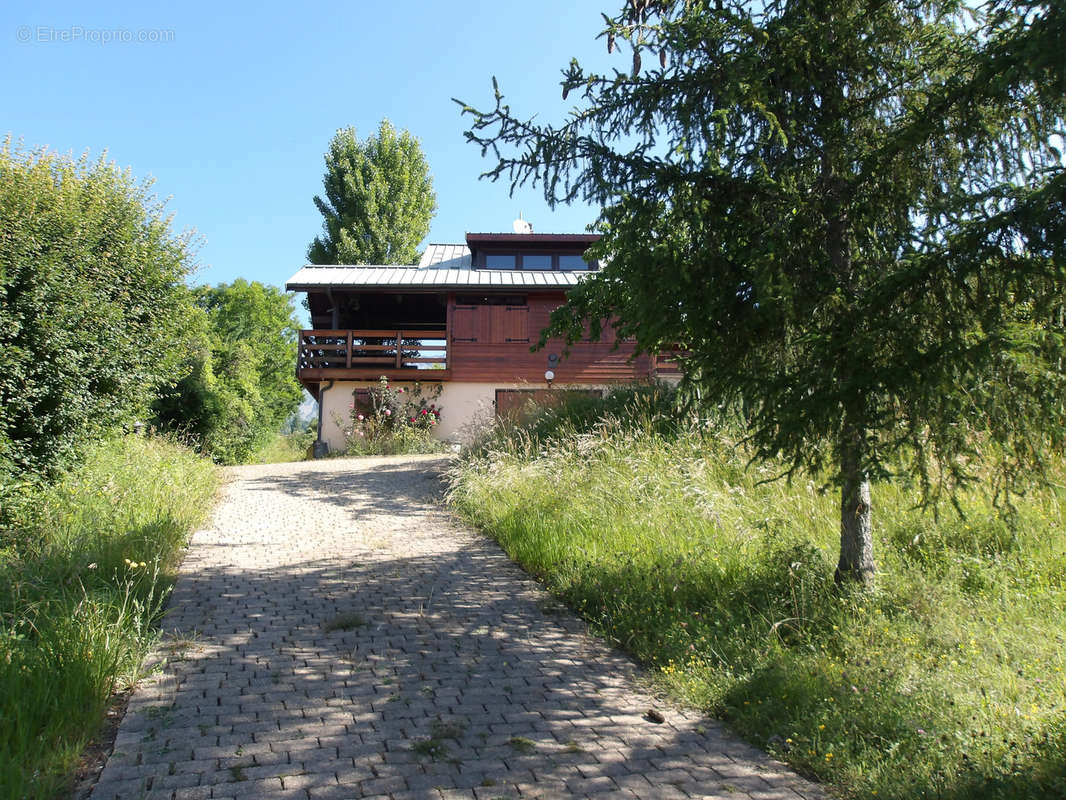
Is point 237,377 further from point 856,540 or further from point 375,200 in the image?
point 856,540

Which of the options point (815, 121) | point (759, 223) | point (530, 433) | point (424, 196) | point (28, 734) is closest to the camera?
point (28, 734)

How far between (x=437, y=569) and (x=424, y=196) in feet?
92.8

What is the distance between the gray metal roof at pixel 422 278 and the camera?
20.0m

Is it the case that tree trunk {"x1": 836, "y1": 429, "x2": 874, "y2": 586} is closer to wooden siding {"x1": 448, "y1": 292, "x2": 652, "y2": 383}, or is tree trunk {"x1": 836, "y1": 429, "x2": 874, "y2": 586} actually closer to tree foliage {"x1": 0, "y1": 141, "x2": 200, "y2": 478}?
tree foliage {"x1": 0, "y1": 141, "x2": 200, "y2": 478}

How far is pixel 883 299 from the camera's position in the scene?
3.89m

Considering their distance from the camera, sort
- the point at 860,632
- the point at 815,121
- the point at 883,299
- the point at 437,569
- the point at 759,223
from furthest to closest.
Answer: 1. the point at 437,569
2. the point at 815,121
3. the point at 759,223
4. the point at 860,632
5. the point at 883,299

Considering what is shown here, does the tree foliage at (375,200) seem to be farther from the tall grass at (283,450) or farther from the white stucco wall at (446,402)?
the white stucco wall at (446,402)

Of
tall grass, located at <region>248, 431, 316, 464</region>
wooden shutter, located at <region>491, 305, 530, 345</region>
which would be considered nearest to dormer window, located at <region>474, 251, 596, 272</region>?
wooden shutter, located at <region>491, 305, 530, 345</region>

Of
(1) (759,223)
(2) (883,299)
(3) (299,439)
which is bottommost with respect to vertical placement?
(3) (299,439)

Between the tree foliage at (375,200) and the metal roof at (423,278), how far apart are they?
9.18 metres

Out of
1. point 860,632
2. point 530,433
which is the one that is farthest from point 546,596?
point 530,433

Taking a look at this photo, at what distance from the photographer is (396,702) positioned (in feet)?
12.7

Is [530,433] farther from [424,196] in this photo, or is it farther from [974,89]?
[424,196]

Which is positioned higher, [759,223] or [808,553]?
[759,223]
